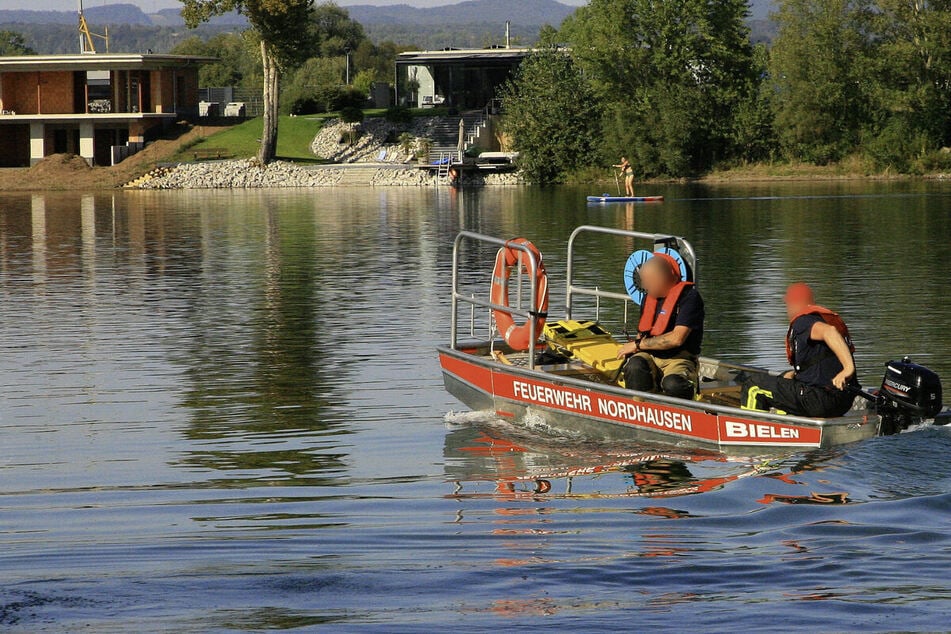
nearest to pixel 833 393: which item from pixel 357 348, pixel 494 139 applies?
pixel 357 348

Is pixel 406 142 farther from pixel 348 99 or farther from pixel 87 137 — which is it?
pixel 87 137

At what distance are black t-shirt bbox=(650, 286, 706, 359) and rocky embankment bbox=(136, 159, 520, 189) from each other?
221ft

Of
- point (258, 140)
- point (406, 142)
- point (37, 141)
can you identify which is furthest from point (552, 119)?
point (37, 141)

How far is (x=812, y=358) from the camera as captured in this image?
1270 cm

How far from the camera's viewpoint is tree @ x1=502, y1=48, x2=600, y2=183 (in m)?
81.9

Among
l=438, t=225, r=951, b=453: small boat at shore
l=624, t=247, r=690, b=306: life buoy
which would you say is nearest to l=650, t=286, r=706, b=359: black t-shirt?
l=438, t=225, r=951, b=453: small boat at shore

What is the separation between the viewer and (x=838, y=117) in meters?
80.4

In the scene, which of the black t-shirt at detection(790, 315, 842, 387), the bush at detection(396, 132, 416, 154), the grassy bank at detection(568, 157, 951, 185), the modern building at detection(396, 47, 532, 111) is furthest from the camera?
the modern building at detection(396, 47, 532, 111)

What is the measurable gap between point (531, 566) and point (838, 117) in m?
75.2

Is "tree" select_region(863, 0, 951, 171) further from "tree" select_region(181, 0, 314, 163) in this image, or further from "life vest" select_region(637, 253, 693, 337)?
"life vest" select_region(637, 253, 693, 337)

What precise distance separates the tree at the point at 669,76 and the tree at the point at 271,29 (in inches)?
683

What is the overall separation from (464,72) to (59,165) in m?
30.0

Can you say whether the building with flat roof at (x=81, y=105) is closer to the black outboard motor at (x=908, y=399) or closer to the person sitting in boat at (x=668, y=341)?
the person sitting in boat at (x=668, y=341)

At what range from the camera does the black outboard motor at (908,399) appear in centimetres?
1252
